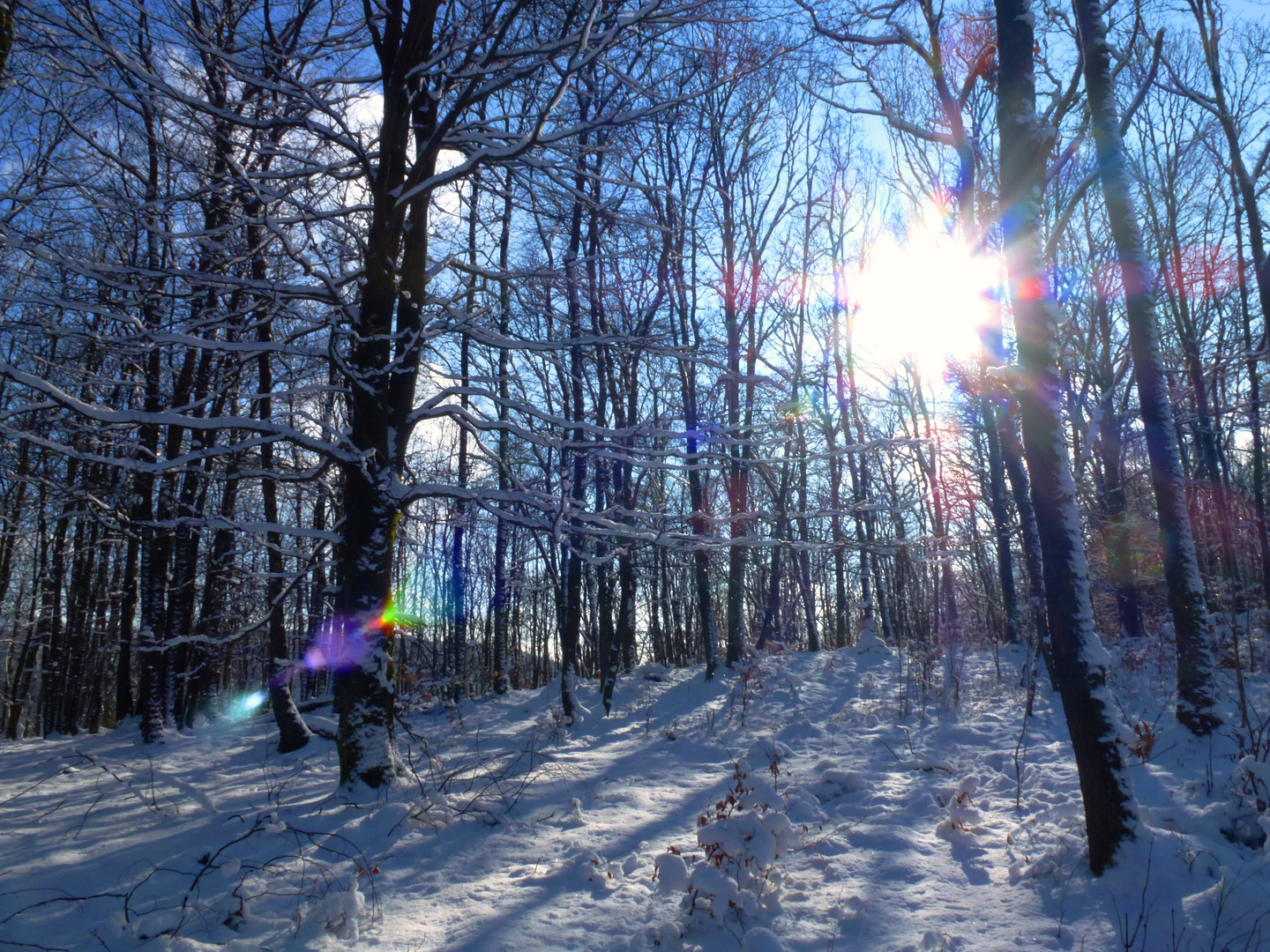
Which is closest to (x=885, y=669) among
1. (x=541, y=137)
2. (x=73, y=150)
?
(x=541, y=137)

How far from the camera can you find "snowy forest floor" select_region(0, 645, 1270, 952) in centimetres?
338

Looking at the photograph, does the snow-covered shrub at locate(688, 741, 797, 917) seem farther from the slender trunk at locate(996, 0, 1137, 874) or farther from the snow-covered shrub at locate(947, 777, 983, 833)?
the slender trunk at locate(996, 0, 1137, 874)

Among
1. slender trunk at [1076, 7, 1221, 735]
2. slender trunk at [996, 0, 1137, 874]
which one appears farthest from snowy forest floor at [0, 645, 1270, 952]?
slender trunk at [1076, 7, 1221, 735]

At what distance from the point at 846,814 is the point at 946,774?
4.93 feet

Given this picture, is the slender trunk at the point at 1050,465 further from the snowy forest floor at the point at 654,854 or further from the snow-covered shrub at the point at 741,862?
the snow-covered shrub at the point at 741,862

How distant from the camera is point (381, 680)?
211 inches

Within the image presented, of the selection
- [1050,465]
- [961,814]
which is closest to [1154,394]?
[1050,465]

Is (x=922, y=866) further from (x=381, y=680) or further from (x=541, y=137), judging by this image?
(x=541, y=137)

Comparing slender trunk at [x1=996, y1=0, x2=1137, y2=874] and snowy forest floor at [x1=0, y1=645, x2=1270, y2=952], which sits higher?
slender trunk at [x1=996, y1=0, x2=1137, y2=874]

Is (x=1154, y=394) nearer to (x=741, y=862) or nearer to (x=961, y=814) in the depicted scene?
(x=961, y=814)

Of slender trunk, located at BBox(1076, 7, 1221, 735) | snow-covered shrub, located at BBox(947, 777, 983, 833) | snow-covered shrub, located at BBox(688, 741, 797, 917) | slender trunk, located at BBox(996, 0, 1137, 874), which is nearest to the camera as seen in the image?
snow-covered shrub, located at BBox(688, 741, 797, 917)

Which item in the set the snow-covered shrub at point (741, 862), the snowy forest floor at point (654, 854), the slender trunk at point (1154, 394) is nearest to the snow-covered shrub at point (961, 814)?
the snowy forest floor at point (654, 854)

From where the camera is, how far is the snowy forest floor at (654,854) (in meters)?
3.38

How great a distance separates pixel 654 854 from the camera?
4438mm
